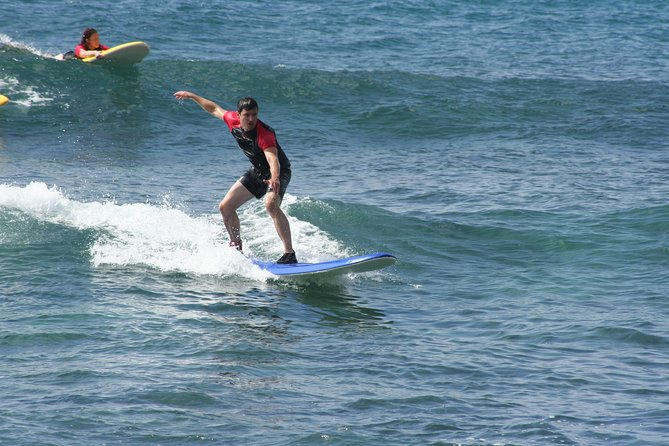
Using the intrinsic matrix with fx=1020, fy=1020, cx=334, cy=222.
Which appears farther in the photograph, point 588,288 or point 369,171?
point 369,171

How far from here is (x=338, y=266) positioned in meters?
10.5

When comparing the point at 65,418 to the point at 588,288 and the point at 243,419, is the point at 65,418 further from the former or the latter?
the point at 588,288

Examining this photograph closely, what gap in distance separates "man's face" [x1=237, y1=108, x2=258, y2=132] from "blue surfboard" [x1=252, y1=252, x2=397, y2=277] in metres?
1.53

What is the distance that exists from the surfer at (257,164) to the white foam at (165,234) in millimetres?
510

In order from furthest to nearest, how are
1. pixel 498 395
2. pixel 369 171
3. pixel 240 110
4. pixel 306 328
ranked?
pixel 369 171 → pixel 240 110 → pixel 306 328 → pixel 498 395

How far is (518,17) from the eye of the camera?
3300cm

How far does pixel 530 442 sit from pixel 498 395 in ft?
2.86

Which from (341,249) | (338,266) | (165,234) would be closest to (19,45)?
(165,234)

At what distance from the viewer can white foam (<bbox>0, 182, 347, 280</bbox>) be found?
1120 centimetres

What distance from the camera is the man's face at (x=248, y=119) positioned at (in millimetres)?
10133

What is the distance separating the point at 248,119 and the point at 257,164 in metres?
0.63

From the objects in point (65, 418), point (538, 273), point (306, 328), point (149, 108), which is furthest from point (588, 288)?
point (149, 108)

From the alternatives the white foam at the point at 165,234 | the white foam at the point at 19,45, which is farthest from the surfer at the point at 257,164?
the white foam at the point at 19,45

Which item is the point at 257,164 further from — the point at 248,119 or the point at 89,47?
the point at 89,47
